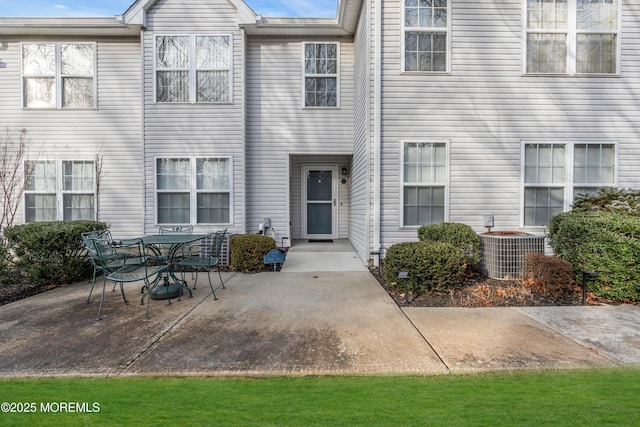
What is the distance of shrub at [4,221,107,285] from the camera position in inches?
207

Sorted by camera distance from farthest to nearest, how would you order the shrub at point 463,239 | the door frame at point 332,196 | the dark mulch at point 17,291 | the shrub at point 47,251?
1. the door frame at point 332,196
2. the shrub at point 463,239
3. the shrub at point 47,251
4. the dark mulch at point 17,291

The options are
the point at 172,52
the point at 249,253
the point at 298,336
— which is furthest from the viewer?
the point at 172,52

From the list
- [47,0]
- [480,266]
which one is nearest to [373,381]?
[480,266]

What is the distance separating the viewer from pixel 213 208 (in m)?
7.97

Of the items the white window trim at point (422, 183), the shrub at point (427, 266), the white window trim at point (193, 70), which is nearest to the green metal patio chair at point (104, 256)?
the shrub at point (427, 266)

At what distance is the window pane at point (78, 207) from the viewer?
8109mm

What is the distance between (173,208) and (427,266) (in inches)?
244

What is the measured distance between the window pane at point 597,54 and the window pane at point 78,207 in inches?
459

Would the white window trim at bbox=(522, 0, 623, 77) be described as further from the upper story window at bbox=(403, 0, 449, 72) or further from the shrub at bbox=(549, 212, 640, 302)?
the shrub at bbox=(549, 212, 640, 302)

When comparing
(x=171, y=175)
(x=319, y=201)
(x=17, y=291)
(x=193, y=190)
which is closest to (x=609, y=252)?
(x=319, y=201)

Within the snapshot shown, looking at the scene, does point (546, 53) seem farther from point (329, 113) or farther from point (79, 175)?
point (79, 175)

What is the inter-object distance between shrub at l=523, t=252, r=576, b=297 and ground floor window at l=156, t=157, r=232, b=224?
637cm

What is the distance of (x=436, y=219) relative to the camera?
22.1ft

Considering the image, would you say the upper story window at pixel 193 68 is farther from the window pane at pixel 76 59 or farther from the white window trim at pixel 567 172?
the white window trim at pixel 567 172
